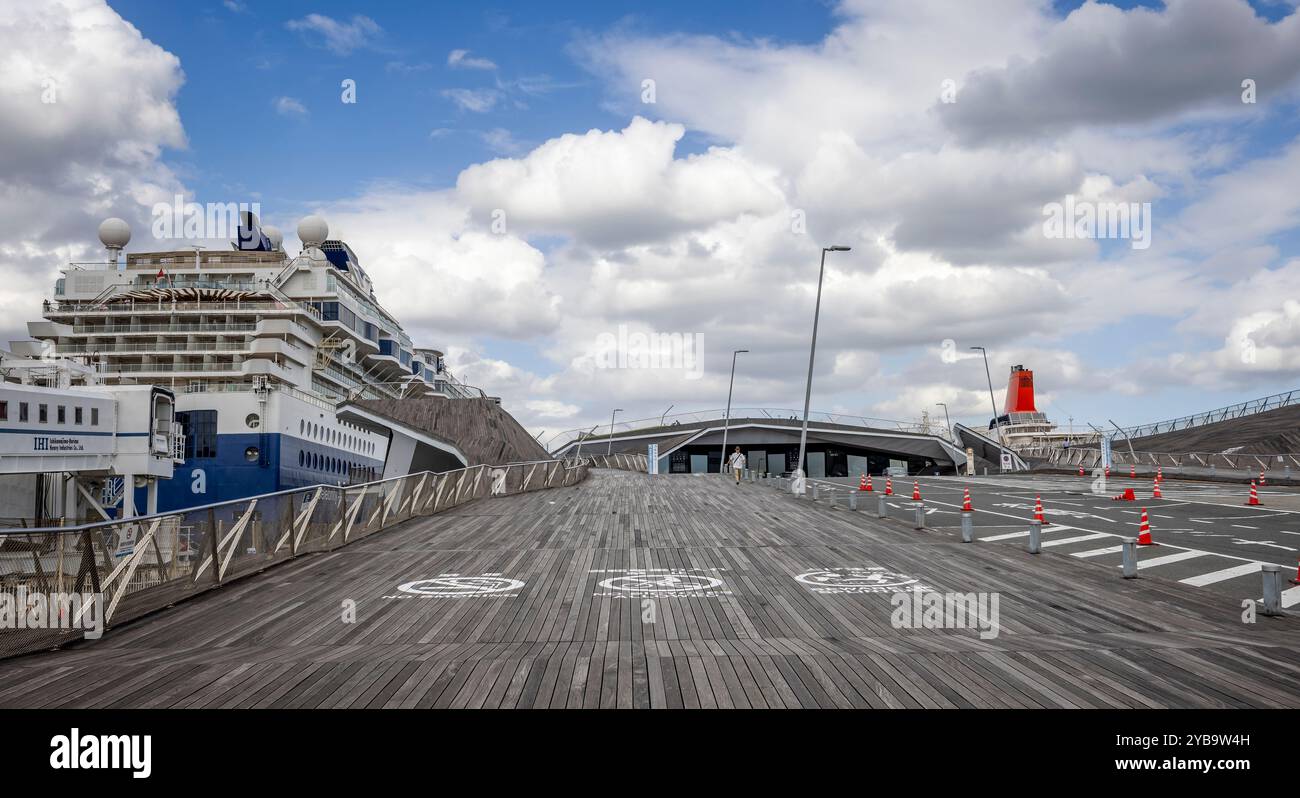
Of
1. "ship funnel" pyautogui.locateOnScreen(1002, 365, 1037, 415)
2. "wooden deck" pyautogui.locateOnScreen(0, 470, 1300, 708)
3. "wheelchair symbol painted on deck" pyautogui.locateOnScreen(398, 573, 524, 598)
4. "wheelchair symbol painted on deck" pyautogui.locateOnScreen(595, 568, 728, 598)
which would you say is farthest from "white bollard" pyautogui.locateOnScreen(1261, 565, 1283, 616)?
"ship funnel" pyautogui.locateOnScreen(1002, 365, 1037, 415)

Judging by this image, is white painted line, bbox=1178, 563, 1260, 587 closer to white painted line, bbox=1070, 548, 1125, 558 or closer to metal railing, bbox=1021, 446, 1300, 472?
white painted line, bbox=1070, 548, 1125, 558

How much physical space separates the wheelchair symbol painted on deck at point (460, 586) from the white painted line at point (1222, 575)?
34.0ft

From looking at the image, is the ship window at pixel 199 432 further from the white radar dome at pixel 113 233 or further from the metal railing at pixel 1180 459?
the metal railing at pixel 1180 459

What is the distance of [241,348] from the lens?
163ft

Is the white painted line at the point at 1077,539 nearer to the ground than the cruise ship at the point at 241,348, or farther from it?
nearer to the ground

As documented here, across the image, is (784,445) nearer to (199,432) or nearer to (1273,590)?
(199,432)

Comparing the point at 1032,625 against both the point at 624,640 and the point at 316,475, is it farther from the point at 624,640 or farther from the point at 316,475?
the point at 316,475

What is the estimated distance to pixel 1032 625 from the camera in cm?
1013

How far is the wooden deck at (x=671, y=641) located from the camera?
22.9 feet

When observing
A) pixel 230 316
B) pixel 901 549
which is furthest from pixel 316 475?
pixel 901 549

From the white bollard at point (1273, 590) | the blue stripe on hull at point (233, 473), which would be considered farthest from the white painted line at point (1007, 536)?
the blue stripe on hull at point (233, 473)

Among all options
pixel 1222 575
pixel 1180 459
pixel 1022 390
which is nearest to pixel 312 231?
pixel 1180 459
